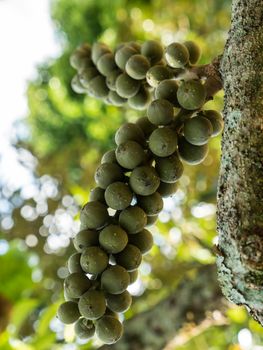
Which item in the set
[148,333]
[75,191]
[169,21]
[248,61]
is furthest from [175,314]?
[169,21]

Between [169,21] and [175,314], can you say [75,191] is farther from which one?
[169,21]

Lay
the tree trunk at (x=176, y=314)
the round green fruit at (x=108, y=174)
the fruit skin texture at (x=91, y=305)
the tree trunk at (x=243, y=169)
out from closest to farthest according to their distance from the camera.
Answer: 1. the tree trunk at (x=243, y=169)
2. the fruit skin texture at (x=91, y=305)
3. the round green fruit at (x=108, y=174)
4. the tree trunk at (x=176, y=314)

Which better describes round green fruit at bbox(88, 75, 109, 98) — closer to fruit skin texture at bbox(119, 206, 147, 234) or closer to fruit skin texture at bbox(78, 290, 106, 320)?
fruit skin texture at bbox(119, 206, 147, 234)

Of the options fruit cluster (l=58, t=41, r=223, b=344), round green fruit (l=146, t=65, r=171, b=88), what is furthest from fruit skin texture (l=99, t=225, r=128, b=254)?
round green fruit (l=146, t=65, r=171, b=88)

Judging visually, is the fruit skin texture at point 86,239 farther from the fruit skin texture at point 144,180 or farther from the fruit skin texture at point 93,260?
the fruit skin texture at point 144,180

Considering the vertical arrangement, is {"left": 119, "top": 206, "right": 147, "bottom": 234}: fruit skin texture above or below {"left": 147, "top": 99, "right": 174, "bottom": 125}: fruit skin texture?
below

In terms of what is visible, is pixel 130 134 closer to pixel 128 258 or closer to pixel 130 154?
pixel 130 154

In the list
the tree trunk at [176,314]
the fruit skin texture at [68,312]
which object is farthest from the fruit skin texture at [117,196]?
the tree trunk at [176,314]
